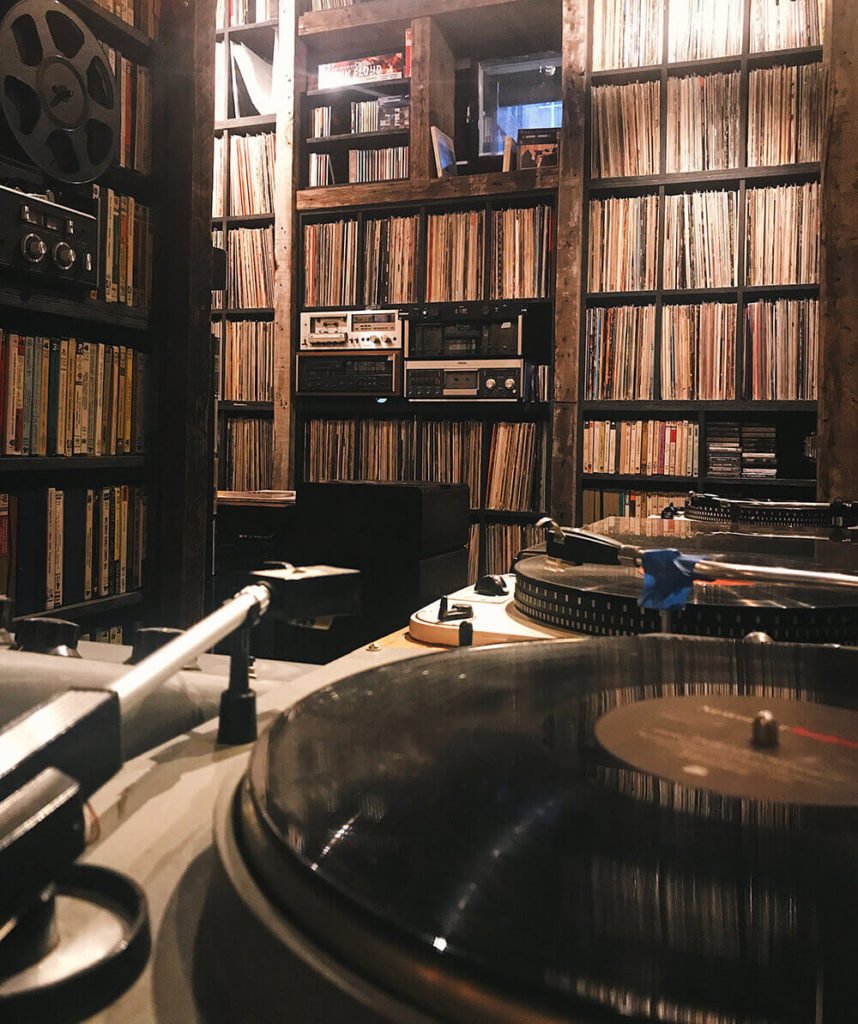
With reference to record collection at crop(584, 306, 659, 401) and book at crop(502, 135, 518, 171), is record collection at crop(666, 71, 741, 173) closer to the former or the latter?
record collection at crop(584, 306, 659, 401)

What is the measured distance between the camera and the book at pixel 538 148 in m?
4.53

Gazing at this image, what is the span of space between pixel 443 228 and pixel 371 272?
18.3 inches

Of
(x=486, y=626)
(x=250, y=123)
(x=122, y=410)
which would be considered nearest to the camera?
(x=486, y=626)

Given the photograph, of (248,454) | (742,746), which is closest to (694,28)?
(248,454)

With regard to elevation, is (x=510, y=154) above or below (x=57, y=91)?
above

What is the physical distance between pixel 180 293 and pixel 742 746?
2557 millimetres

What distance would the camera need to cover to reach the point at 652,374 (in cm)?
429

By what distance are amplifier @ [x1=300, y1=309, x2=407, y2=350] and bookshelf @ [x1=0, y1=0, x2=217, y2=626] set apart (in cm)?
191

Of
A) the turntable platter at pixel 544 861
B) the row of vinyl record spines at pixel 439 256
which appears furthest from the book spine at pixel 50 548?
the row of vinyl record spines at pixel 439 256

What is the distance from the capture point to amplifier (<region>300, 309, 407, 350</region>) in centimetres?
461

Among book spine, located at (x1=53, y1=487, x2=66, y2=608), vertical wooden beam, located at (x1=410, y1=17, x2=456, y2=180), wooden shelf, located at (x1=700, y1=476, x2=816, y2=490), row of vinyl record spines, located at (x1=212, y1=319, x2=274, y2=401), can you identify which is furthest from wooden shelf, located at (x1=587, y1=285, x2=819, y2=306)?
book spine, located at (x1=53, y1=487, x2=66, y2=608)

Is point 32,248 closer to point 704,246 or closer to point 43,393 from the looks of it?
point 43,393

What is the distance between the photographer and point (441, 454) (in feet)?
15.6

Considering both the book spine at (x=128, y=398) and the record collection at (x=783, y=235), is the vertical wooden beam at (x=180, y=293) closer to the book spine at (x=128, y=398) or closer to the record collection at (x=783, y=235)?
the book spine at (x=128, y=398)
